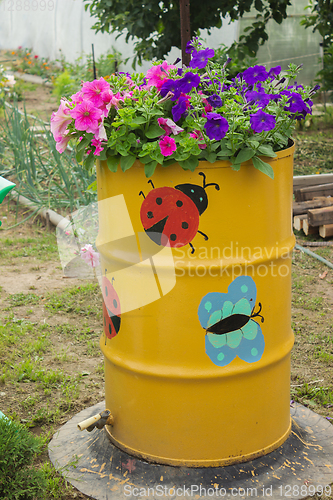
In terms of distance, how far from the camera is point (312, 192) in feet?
17.2

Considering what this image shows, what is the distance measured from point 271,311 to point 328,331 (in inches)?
60.8

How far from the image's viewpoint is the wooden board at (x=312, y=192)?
17.1 feet

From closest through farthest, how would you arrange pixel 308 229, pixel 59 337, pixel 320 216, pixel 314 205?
pixel 59 337 → pixel 320 216 → pixel 308 229 → pixel 314 205

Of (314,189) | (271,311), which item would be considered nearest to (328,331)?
(271,311)

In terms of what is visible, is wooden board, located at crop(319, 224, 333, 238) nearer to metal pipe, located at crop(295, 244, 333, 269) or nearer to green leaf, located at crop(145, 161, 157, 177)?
metal pipe, located at crop(295, 244, 333, 269)

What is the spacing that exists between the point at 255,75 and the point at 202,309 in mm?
850

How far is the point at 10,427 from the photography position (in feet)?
6.06

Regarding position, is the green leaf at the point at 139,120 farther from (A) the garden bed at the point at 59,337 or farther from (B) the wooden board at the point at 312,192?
(B) the wooden board at the point at 312,192

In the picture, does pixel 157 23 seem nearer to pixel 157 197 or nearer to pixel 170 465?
pixel 157 197

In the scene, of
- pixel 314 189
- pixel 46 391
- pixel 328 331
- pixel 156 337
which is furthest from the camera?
pixel 314 189

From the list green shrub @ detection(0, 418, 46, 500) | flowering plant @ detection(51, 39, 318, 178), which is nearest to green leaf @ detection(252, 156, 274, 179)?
flowering plant @ detection(51, 39, 318, 178)

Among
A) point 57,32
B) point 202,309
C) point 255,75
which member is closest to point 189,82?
point 255,75

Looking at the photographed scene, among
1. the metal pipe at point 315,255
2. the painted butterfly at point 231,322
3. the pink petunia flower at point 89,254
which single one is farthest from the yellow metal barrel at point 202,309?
the metal pipe at point 315,255

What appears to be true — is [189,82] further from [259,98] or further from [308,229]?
[308,229]
